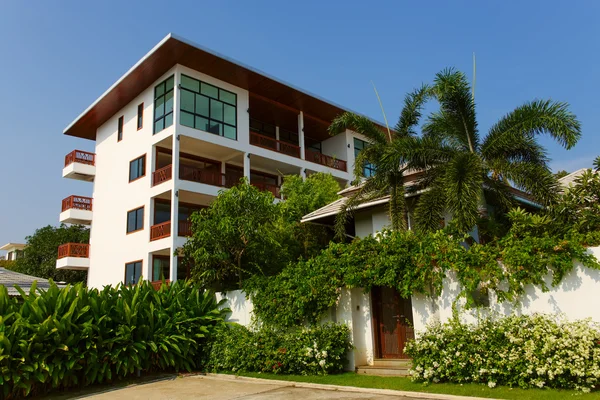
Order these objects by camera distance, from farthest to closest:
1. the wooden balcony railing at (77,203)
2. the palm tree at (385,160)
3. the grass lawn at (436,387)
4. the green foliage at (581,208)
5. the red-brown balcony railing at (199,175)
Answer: the wooden balcony railing at (77,203) < the red-brown balcony railing at (199,175) < the palm tree at (385,160) < the green foliage at (581,208) < the grass lawn at (436,387)

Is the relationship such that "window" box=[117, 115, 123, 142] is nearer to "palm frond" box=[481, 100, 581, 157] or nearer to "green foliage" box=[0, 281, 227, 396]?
"green foliage" box=[0, 281, 227, 396]

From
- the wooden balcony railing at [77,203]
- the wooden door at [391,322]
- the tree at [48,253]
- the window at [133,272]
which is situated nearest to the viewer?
the wooden door at [391,322]

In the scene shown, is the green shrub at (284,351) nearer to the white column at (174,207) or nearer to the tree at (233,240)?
the tree at (233,240)

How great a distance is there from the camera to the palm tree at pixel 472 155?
38.7 ft

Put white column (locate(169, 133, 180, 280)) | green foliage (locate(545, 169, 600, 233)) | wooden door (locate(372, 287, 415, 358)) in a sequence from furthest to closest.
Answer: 1. white column (locate(169, 133, 180, 280))
2. wooden door (locate(372, 287, 415, 358))
3. green foliage (locate(545, 169, 600, 233))

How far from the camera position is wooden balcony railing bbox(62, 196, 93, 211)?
27.3 meters

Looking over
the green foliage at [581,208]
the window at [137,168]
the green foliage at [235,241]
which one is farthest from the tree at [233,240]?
the window at [137,168]

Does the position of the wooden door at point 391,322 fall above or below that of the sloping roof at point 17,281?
below

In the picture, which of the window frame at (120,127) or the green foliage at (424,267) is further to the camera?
the window frame at (120,127)

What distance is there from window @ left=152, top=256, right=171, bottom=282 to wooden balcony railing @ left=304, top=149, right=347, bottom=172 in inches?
390

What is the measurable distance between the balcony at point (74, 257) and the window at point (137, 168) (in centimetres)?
515

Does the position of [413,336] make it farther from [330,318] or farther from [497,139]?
[497,139]

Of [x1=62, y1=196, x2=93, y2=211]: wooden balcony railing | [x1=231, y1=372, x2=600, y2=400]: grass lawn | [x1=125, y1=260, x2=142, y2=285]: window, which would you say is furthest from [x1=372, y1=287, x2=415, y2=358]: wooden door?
[x1=62, y1=196, x2=93, y2=211]: wooden balcony railing

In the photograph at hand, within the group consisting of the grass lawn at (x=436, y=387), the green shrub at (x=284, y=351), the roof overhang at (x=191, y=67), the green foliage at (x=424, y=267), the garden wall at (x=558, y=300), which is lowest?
the grass lawn at (x=436, y=387)
